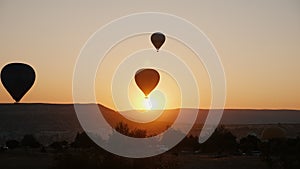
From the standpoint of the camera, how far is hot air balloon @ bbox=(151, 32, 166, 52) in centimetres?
5388

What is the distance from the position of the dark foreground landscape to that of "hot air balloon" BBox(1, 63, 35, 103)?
16.7 feet

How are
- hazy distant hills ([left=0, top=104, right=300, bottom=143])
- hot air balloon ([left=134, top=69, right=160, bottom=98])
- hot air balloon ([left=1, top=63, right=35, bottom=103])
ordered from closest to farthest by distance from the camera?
hot air balloon ([left=1, top=63, right=35, bottom=103])
hot air balloon ([left=134, top=69, right=160, bottom=98])
hazy distant hills ([left=0, top=104, right=300, bottom=143])

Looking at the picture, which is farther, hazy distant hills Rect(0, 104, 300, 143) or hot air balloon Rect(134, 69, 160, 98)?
hazy distant hills Rect(0, 104, 300, 143)

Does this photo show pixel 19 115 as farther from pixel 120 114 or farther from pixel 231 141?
pixel 231 141

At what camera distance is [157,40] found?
54250 millimetres

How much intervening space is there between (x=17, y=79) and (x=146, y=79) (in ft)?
34.4

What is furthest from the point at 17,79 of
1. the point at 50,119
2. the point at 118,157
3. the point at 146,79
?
the point at 50,119

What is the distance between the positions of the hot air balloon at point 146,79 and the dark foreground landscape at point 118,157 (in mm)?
3505

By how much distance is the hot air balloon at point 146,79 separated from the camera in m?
55.8

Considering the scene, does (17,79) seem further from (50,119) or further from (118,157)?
(50,119)

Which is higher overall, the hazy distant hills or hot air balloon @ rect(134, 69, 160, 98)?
the hazy distant hills

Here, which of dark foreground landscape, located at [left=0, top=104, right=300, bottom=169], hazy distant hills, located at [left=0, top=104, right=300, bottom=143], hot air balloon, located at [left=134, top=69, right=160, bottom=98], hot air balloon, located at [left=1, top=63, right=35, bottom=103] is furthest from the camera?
hazy distant hills, located at [left=0, top=104, right=300, bottom=143]

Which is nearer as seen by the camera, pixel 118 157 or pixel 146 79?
pixel 118 157

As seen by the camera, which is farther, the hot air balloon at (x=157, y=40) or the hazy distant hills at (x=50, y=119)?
the hazy distant hills at (x=50, y=119)
